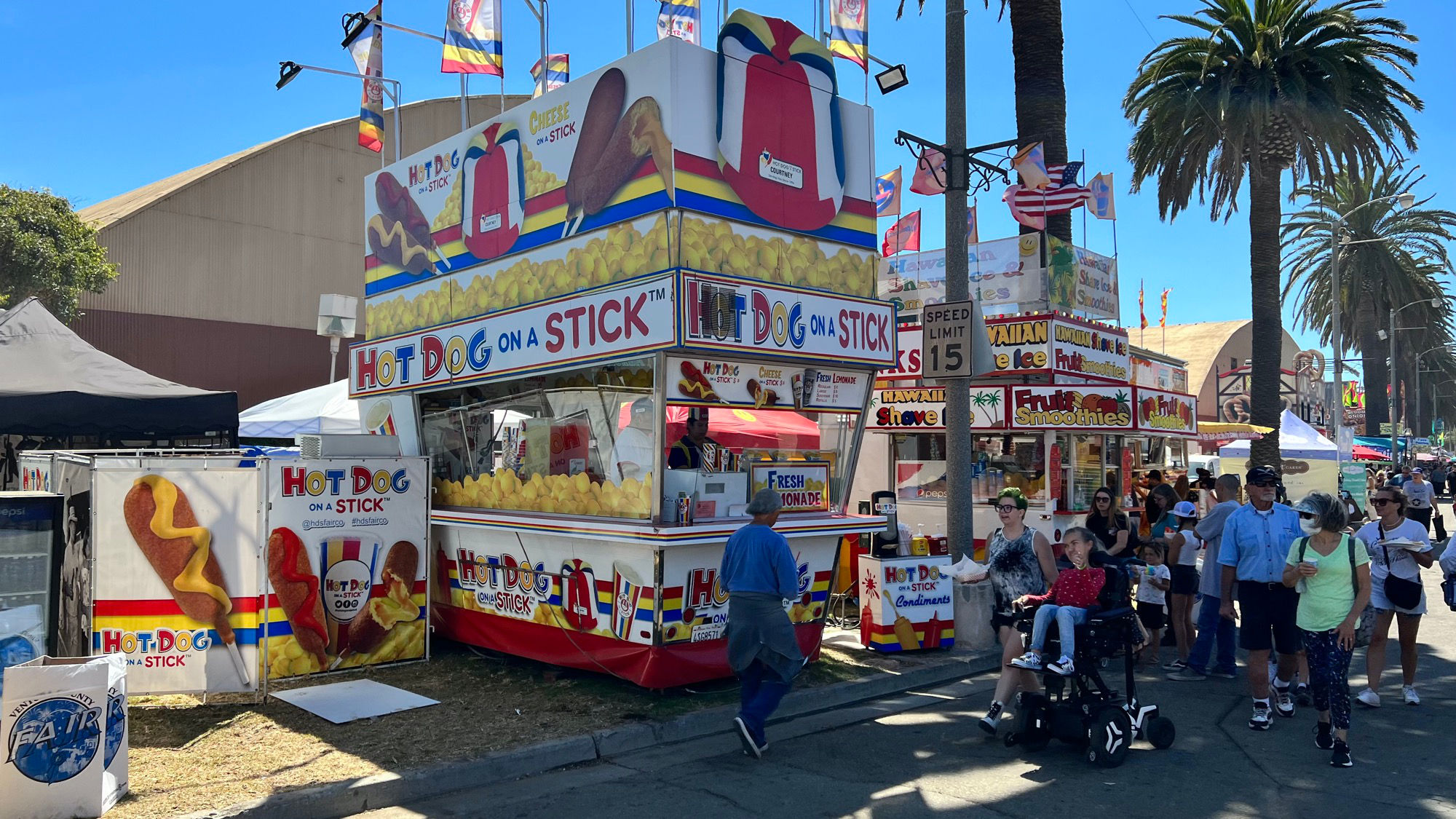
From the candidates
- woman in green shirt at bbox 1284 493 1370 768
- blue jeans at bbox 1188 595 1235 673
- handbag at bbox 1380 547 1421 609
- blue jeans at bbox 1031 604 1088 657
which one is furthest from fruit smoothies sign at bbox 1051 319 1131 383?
blue jeans at bbox 1031 604 1088 657

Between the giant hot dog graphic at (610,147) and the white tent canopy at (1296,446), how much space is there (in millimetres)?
24001

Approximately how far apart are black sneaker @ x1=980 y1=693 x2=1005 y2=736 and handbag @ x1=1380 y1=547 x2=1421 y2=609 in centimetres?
337

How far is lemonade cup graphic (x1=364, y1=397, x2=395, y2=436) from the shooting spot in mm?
11739

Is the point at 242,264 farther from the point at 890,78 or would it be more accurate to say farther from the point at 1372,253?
the point at 1372,253

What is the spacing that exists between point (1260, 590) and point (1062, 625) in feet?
7.06

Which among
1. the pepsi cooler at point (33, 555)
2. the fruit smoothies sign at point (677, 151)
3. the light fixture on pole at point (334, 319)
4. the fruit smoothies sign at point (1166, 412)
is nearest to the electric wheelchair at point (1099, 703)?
the fruit smoothies sign at point (677, 151)

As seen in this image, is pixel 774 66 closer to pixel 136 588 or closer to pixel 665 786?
pixel 665 786

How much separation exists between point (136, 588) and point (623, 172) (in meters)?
4.89

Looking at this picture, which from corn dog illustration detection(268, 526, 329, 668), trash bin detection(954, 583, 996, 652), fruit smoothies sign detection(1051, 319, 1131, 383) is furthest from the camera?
fruit smoothies sign detection(1051, 319, 1131, 383)

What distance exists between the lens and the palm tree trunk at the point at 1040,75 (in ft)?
52.9

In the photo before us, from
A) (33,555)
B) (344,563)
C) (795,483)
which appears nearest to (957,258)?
(795,483)

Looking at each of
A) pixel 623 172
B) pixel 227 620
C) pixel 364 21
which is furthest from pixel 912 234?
pixel 227 620

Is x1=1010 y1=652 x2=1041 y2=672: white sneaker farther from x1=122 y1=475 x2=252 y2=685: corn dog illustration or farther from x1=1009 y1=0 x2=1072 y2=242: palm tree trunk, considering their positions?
x1=1009 y1=0 x2=1072 y2=242: palm tree trunk

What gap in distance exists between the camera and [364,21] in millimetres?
13336
